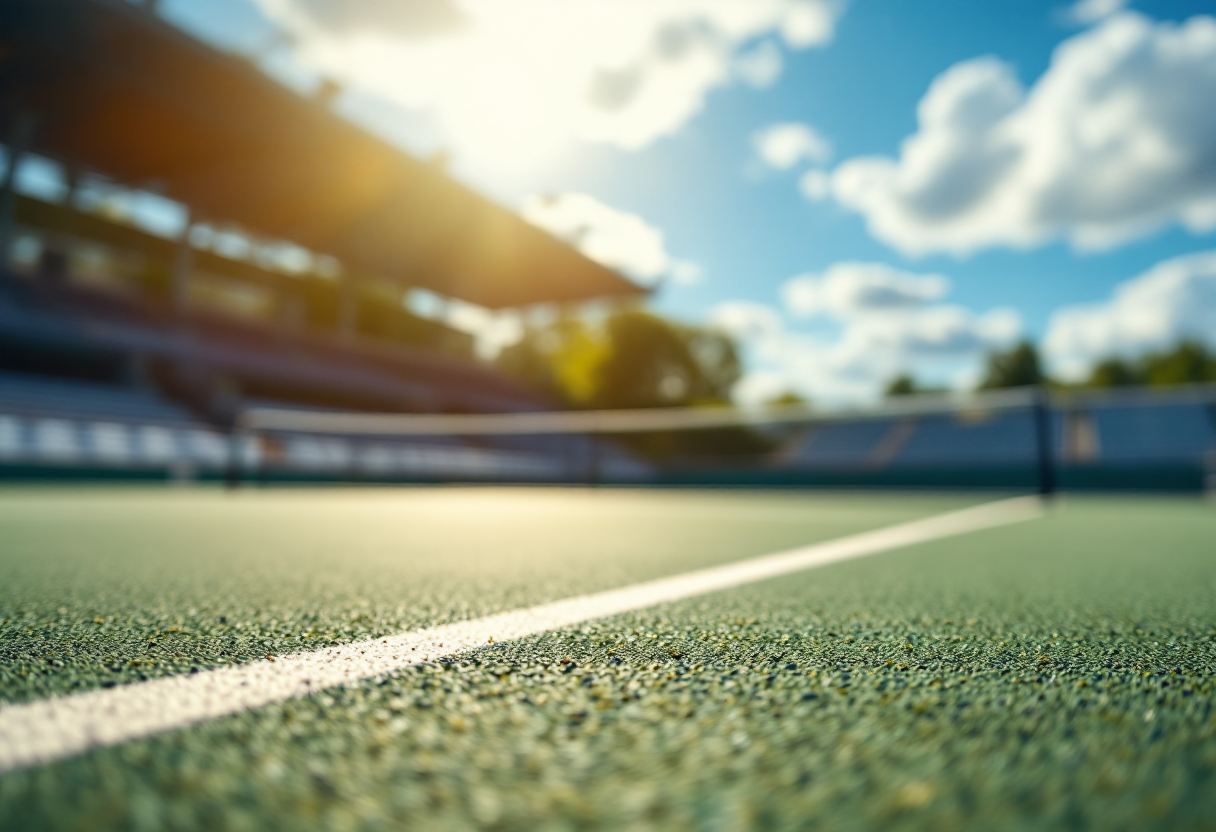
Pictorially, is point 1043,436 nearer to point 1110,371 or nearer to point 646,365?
point 646,365

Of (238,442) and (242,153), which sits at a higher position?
(242,153)

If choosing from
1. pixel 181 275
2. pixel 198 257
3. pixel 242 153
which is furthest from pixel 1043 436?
pixel 198 257

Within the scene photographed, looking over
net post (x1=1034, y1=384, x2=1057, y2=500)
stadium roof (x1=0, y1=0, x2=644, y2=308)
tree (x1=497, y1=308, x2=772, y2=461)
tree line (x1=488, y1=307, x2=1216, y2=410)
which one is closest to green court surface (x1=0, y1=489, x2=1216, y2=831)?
net post (x1=1034, y1=384, x2=1057, y2=500)

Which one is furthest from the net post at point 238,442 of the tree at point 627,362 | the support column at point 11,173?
the tree at point 627,362

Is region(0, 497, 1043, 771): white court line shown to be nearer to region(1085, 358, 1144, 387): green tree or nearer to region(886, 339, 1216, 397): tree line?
region(886, 339, 1216, 397): tree line

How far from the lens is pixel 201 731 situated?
2.04 feet

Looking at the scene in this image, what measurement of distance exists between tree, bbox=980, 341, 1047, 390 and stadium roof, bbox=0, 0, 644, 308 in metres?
29.0

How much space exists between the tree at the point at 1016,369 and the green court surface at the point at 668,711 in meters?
46.0

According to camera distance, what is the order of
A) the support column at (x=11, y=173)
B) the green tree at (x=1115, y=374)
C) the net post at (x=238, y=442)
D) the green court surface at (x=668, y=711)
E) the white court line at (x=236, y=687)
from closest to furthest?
the green court surface at (x=668, y=711) → the white court line at (x=236, y=687) → the net post at (x=238, y=442) → the support column at (x=11, y=173) → the green tree at (x=1115, y=374)

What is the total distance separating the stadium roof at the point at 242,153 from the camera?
12.3 meters

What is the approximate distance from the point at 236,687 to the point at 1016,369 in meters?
48.2

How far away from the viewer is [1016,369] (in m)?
42.9

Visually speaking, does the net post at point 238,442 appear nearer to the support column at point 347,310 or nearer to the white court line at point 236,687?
the support column at point 347,310

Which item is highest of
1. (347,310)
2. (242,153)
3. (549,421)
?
(242,153)
